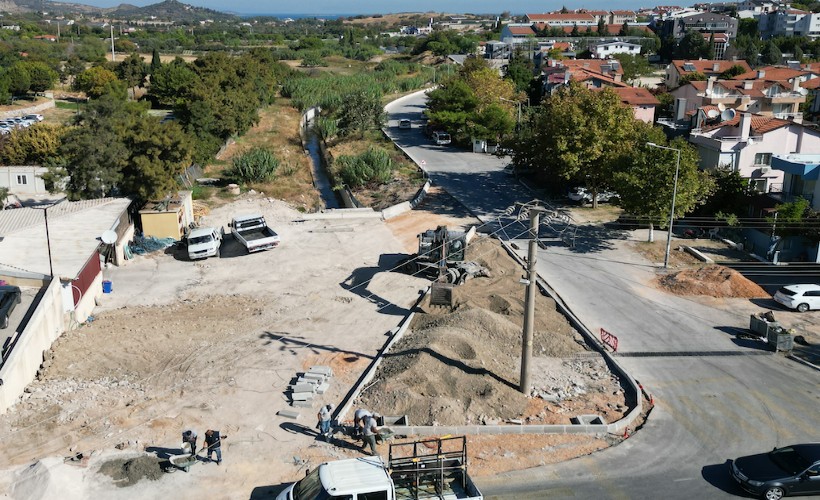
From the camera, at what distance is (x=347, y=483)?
1602 centimetres

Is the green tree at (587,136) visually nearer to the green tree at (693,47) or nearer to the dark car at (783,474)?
the dark car at (783,474)

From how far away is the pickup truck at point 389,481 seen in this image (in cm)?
1589

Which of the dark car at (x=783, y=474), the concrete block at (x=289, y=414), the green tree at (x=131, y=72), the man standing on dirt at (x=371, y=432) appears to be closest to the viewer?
the dark car at (x=783, y=474)

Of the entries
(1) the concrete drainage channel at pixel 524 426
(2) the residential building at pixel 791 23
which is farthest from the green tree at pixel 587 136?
(2) the residential building at pixel 791 23

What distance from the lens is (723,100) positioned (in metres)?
66.3

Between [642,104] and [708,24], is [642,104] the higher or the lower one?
the lower one

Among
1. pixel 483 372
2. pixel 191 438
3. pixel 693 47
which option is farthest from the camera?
pixel 693 47

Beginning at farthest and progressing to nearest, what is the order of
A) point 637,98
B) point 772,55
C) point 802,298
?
point 772,55
point 637,98
point 802,298

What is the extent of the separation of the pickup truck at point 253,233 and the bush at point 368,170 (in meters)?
14.6

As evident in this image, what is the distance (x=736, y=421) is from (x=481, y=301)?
1069cm

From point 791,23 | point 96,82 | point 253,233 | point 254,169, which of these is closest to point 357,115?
point 254,169

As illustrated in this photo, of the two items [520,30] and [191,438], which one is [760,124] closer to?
[191,438]

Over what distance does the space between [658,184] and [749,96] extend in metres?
36.2

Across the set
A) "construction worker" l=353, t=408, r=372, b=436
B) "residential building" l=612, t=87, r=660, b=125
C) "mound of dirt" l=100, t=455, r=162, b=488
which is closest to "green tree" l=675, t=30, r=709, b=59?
"residential building" l=612, t=87, r=660, b=125
